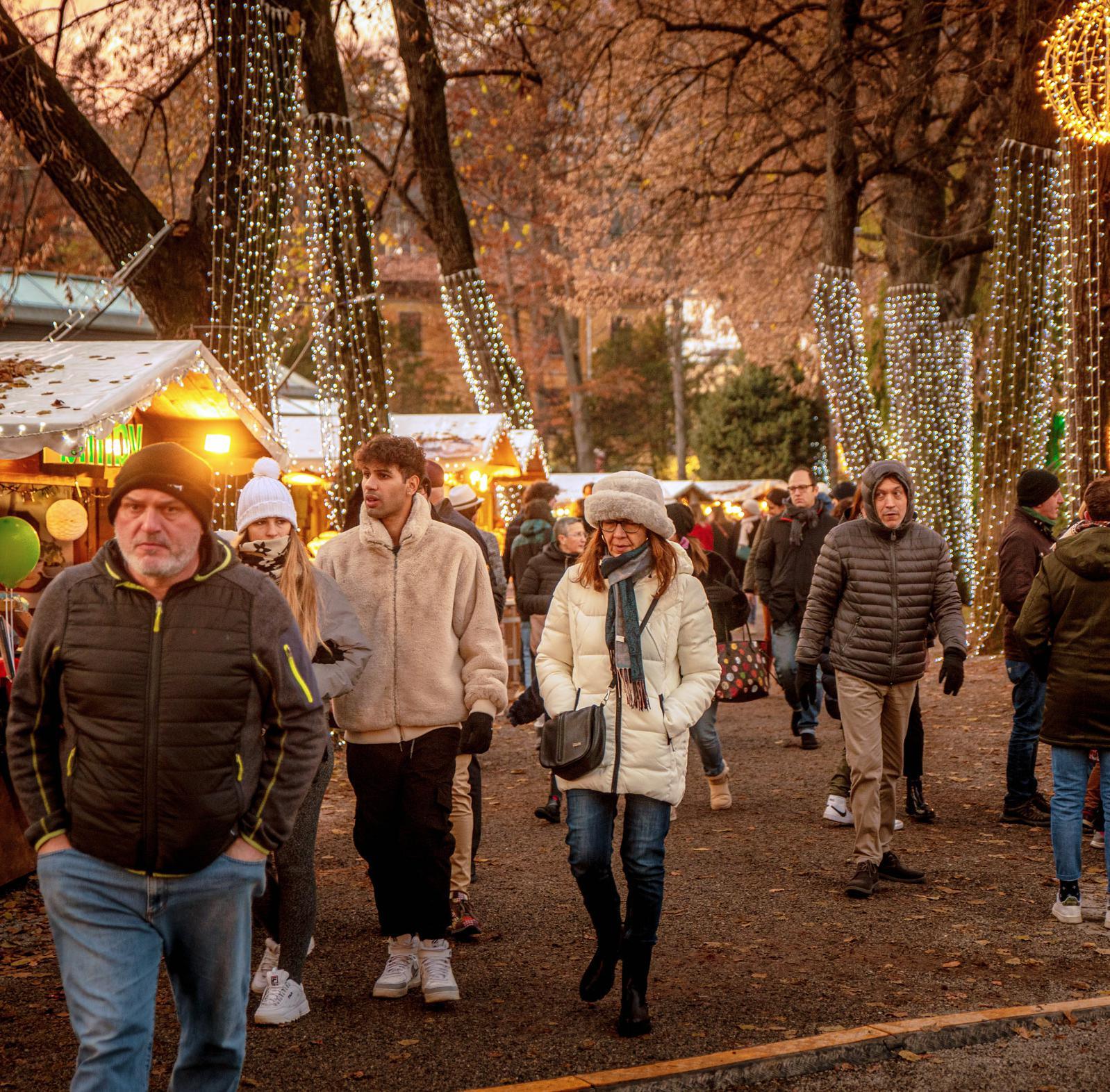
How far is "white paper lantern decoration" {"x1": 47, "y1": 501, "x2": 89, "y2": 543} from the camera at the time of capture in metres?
8.94

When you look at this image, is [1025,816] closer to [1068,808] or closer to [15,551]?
[1068,808]

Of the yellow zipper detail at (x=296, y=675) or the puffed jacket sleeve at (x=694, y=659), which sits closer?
the yellow zipper detail at (x=296, y=675)

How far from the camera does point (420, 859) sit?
5.14m

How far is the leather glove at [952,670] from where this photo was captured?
655cm

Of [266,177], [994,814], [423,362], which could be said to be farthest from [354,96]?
[423,362]

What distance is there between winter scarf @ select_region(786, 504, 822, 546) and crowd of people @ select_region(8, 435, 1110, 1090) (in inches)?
92.8

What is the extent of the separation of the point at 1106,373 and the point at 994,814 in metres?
5.21

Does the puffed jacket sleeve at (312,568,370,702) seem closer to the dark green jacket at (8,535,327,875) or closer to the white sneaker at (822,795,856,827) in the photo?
the dark green jacket at (8,535,327,875)

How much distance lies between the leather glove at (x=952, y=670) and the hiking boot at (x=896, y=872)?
1032 millimetres

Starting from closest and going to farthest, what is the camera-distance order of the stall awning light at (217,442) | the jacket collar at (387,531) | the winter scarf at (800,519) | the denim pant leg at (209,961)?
1. the denim pant leg at (209,961)
2. the jacket collar at (387,531)
3. the stall awning light at (217,442)
4. the winter scarf at (800,519)

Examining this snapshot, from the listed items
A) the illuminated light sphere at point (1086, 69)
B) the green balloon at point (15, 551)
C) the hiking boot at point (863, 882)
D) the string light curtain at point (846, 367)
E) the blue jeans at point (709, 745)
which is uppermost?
the illuminated light sphere at point (1086, 69)

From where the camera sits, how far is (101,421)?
25.7 feet

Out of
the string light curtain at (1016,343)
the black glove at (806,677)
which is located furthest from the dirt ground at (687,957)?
the string light curtain at (1016,343)

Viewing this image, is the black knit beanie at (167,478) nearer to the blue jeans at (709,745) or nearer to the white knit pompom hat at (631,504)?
the white knit pompom hat at (631,504)
